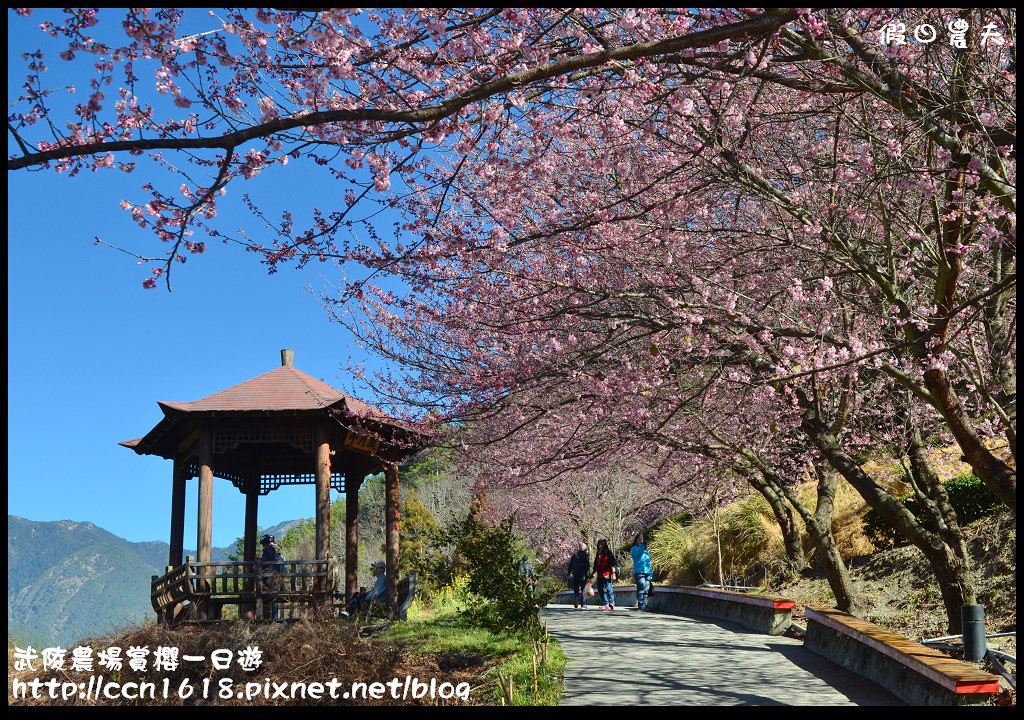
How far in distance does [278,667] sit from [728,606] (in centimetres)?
887

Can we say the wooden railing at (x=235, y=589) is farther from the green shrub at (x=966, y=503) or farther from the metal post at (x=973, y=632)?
the metal post at (x=973, y=632)

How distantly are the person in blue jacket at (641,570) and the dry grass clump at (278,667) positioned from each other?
344 inches

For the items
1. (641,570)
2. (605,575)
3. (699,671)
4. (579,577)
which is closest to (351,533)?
(579,577)

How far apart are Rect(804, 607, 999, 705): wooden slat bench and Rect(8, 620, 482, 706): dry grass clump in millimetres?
3907

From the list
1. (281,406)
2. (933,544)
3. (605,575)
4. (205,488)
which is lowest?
(605,575)

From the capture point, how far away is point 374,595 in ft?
57.3

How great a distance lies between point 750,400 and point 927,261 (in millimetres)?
3354

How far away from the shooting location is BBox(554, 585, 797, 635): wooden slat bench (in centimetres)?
1364

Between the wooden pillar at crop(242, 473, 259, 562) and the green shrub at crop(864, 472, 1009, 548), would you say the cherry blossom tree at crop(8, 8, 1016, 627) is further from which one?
the wooden pillar at crop(242, 473, 259, 562)

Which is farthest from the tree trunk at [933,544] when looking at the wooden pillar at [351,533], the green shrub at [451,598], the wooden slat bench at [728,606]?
the wooden pillar at [351,533]

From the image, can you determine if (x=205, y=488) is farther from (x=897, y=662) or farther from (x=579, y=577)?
(x=897, y=662)

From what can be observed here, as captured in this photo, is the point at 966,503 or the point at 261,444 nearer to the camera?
the point at 966,503

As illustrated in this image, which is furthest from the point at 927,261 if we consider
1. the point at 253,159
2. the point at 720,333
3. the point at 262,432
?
the point at 262,432

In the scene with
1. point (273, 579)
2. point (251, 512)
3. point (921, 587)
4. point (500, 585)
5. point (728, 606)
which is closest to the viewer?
point (500, 585)
